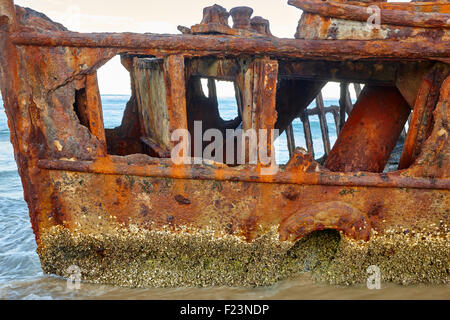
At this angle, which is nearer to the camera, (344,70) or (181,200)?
(181,200)

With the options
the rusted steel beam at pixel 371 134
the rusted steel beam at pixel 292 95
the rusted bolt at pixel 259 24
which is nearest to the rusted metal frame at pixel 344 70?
the rusted steel beam at pixel 371 134

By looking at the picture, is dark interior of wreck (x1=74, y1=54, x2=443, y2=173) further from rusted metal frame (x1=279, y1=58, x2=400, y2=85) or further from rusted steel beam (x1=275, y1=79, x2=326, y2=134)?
rusted steel beam (x1=275, y1=79, x2=326, y2=134)

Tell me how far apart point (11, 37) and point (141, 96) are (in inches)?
62.8

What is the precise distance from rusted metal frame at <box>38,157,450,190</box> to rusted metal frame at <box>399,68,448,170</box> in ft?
0.83

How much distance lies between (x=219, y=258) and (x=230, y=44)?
1549mm

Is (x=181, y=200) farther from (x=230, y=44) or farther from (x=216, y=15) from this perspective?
(x=216, y=15)

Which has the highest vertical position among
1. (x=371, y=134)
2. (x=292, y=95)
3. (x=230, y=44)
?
(x=230, y=44)

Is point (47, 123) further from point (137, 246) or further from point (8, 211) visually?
point (8, 211)

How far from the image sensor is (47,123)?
8.98 ft

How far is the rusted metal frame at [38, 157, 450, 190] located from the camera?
2766mm

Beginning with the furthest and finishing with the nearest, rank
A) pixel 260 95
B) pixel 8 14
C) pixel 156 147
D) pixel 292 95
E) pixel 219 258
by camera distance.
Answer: pixel 292 95 → pixel 156 147 → pixel 219 258 → pixel 260 95 → pixel 8 14

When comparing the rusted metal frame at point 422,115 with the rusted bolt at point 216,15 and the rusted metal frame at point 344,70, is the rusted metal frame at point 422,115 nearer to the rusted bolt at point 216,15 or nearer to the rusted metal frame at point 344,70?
the rusted metal frame at point 344,70

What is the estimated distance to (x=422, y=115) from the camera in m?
2.85

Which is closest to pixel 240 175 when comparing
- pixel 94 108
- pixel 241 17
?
pixel 94 108
